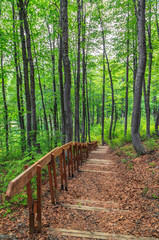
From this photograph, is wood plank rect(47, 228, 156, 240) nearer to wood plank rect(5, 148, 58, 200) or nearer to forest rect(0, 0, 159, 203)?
wood plank rect(5, 148, 58, 200)

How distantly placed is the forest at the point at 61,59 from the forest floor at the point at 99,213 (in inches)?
59.9

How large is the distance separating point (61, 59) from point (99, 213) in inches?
305

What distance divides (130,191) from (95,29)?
1323cm

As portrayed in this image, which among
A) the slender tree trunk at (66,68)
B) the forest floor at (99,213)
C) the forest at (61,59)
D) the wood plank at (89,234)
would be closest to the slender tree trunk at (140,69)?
the forest at (61,59)

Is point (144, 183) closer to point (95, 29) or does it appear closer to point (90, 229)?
point (90, 229)

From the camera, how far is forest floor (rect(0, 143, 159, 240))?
233 cm

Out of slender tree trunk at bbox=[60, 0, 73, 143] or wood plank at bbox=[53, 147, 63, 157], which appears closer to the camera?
wood plank at bbox=[53, 147, 63, 157]

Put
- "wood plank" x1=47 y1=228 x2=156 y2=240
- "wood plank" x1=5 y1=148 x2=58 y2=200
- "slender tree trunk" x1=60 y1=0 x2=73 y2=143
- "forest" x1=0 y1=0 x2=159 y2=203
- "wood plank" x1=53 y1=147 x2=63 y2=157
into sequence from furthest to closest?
"forest" x1=0 y1=0 x2=159 y2=203
"slender tree trunk" x1=60 y1=0 x2=73 y2=143
"wood plank" x1=53 y1=147 x2=63 y2=157
"wood plank" x1=47 y1=228 x2=156 y2=240
"wood plank" x1=5 y1=148 x2=58 y2=200

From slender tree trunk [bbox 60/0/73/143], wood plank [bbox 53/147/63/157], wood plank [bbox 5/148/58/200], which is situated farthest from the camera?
slender tree trunk [bbox 60/0/73/143]

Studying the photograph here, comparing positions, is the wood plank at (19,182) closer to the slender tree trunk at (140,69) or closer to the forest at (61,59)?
the forest at (61,59)

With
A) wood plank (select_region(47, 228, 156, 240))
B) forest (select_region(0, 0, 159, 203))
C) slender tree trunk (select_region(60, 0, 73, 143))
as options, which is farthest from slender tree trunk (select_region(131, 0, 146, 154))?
wood plank (select_region(47, 228, 156, 240))

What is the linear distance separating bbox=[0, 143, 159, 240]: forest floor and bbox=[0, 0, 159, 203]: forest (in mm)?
1522

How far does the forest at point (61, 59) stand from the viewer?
6.37 meters

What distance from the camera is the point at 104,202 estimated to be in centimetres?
349
